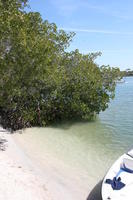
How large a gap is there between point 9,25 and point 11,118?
299 inches

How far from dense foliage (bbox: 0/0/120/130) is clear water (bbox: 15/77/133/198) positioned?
1205 mm

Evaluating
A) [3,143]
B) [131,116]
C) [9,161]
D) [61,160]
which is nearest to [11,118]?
[3,143]

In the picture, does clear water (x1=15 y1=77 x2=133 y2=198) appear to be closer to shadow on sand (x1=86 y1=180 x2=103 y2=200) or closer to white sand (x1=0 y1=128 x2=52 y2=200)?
shadow on sand (x1=86 y1=180 x2=103 y2=200)

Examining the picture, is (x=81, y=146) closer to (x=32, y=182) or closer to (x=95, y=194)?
(x=95, y=194)

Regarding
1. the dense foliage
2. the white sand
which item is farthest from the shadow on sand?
the dense foliage

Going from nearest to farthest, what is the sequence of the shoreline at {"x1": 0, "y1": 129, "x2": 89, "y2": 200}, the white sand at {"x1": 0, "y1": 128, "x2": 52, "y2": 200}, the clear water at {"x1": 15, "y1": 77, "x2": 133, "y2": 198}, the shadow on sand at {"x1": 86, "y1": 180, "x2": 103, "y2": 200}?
1. the white sand at {"x1": 0, "y1": 128, "x2": 52, "y2": 200}
2. the shoreline at {"x1": 0, "y1": 129, "x2": 89, "y2": 200}
3. the shadow on sand at {"x1": 86, "y1": 180, "x2": 103, "y2": 200}
4. the clear water at {"x1": 15, "y1": 77, "x2": 133, "y2": 198}

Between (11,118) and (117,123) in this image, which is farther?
(117,123)

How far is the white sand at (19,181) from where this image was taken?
18.0 ft

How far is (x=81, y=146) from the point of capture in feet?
37.3

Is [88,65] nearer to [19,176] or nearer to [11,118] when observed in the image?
[11,118]

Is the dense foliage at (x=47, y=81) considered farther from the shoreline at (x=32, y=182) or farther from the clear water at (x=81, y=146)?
the shoreline at (x=32, y=182)

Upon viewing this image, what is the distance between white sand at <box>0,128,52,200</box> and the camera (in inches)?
217

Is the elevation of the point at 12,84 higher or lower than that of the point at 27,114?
higher

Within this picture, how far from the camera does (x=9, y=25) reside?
7.70 meters
